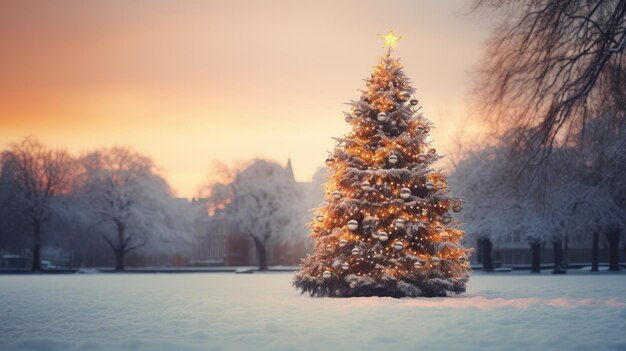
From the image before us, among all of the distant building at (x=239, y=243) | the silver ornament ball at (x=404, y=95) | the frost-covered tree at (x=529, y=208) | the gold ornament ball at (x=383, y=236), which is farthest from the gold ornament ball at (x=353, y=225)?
the distant building at (x=239, y=243)

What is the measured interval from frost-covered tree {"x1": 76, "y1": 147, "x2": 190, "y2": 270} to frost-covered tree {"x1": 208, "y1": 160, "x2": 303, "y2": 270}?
4767mm

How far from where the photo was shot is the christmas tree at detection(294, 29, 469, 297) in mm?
19094

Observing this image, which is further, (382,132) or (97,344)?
(382,132)

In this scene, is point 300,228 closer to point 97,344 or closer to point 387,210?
point 387,210

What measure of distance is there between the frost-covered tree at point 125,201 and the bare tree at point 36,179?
6.14 ft

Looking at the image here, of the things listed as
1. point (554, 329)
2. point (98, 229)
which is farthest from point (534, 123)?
point (98, 229)

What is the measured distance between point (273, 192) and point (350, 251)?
39.5 meters

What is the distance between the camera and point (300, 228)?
2298 inches

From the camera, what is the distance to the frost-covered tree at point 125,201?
58156 mm

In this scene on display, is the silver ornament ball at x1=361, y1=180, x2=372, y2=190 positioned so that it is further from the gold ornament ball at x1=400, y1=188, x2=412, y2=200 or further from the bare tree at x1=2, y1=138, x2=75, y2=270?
the bare tree at x1=2, y1=138, x2=75, y2=270

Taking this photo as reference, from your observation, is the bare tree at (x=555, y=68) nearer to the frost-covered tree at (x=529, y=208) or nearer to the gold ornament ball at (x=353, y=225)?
the gold ornament ball at (x=353, y=225)

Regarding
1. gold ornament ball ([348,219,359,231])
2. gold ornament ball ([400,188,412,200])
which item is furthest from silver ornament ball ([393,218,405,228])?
gold ornament ball ([348,219,359,231])

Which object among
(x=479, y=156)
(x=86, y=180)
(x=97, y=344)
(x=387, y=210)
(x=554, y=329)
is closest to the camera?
(x=97, y=344)

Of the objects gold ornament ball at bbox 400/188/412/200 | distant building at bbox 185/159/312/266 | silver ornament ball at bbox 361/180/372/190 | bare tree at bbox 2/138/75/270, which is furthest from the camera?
distant building at bbox 185/159/312/266
